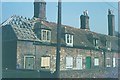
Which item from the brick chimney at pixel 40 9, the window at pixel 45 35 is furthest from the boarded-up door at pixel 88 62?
the brick chimney at pixel 40 9

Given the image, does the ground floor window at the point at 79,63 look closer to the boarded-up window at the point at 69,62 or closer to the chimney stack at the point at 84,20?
the boarded-up window at the point at 69,62

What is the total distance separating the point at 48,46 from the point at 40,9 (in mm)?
3784

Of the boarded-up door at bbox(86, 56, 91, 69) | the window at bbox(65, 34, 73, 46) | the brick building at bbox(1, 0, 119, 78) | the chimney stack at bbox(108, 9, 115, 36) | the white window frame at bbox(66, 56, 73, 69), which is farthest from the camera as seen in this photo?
the chimney stack at bbox(108, 9, 115, 36)

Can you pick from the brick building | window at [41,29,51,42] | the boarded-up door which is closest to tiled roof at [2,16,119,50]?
the brick building

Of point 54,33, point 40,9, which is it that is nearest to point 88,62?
point 54,33

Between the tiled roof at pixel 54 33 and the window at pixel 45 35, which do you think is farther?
the window at pixel 45 35

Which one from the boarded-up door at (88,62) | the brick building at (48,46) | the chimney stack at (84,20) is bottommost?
the boarded-up door at (88,62)

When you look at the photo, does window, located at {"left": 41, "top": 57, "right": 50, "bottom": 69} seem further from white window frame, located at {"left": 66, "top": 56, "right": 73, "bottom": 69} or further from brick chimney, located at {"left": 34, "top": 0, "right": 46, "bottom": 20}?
brick chimney, located at {"left": 34, "top": 0, "right": 46, "bottom": 20}

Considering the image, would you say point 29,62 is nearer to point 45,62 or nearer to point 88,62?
point 45,62

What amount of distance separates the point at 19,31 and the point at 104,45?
1190 cm

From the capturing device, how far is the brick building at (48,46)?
68.1ft

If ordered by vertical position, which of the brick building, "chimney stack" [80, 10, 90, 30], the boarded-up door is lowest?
the boarded-up door

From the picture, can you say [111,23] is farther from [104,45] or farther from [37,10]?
[37,10]

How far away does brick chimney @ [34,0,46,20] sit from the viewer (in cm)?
2376
